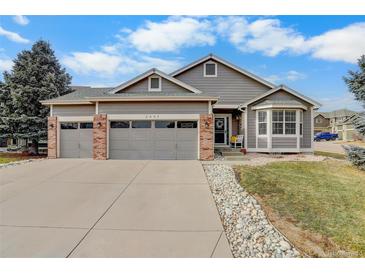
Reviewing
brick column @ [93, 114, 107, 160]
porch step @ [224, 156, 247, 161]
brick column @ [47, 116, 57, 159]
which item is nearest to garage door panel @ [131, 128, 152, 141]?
brick column @ [93, 114, 107, 160]

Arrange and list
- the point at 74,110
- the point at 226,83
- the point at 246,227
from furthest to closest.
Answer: the point at 226,83
the point at 74,110
the point at 246,227

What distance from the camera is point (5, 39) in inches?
387

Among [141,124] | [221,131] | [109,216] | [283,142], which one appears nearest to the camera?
[109,216]

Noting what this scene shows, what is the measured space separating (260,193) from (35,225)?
18.6 feet

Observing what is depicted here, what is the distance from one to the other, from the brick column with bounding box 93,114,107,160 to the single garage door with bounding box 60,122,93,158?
1072 mm

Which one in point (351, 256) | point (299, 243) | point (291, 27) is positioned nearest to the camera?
point (351, 256)

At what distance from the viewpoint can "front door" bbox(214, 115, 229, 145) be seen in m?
16.8

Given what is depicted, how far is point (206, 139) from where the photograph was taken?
1223 centimetres

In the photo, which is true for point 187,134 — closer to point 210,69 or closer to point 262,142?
point 262,142

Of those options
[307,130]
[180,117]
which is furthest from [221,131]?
[307,130]

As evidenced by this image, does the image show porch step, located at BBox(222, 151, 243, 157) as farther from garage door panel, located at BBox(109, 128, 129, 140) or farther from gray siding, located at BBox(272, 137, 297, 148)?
garage door panel, located at BBox(109, 128, 129, 140)

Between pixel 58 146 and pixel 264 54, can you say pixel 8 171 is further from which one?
pixel 264 54

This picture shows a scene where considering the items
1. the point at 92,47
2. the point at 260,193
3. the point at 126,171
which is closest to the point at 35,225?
the point at 126,171

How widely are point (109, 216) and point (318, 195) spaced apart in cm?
578
